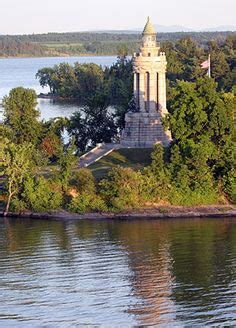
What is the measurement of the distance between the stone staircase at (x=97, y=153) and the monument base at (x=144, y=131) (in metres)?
1.11

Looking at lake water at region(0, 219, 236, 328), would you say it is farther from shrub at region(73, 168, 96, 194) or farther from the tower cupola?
the tower cupola

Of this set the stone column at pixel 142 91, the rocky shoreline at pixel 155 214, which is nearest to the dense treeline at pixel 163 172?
the rocky shoreline at pixel 155 214

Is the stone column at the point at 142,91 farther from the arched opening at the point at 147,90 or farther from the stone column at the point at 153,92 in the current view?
the stone column at the point at 153,92

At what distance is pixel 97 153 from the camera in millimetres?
71125

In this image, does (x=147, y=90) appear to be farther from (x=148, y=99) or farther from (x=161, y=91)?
(x=161, y=91)

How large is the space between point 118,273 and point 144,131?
23833mm

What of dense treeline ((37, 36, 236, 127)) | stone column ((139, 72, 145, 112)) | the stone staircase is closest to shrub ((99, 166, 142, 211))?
the stone staircase

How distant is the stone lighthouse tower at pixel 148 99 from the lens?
2761 inches

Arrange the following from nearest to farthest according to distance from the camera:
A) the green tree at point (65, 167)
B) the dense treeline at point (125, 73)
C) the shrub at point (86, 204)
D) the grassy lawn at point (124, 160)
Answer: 1. the shrub at point (86, 204)
2. the green tree at point (65, 167)
3. the grassy lawn at point (124, 160)
4. the dense treeline at point (125, 73)

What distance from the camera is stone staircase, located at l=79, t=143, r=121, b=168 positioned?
69.2 m

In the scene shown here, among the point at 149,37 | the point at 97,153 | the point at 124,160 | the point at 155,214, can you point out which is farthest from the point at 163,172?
the point at 149,37

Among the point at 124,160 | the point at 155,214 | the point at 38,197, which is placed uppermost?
the point at 124,160

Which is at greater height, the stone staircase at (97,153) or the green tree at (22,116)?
the green tree at (22,116)

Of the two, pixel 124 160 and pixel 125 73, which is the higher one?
pixel 125 73
